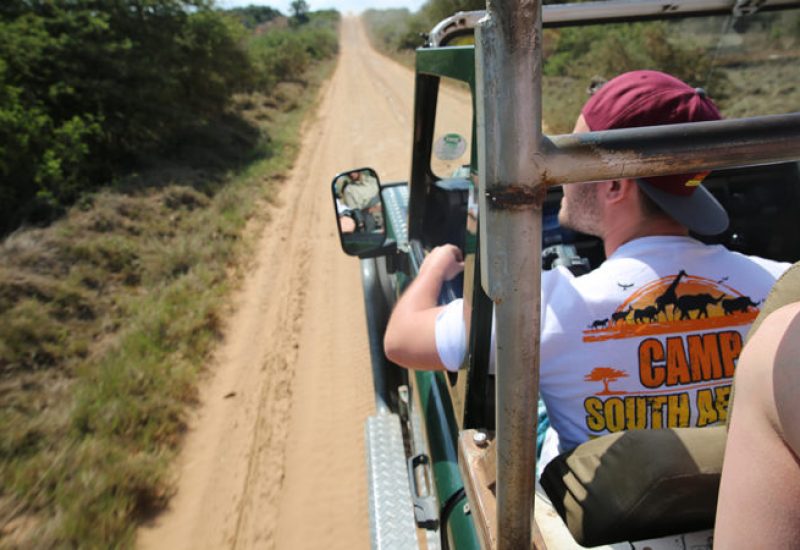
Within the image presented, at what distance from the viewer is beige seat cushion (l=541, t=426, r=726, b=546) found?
2.29 feet

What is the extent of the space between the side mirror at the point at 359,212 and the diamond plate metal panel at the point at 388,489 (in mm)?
866

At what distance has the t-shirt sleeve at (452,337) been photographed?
1.06 m

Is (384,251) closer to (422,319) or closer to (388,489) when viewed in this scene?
(388,489)

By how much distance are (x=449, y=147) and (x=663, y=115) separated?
2.89 ft

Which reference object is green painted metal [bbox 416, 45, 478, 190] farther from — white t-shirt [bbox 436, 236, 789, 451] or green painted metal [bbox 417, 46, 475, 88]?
white t-shirt [bbox 436, 236, 789, 451]

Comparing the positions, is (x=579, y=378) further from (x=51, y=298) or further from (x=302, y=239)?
(x=302, y=239)

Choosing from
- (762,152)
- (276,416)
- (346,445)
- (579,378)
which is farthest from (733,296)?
(276,416)

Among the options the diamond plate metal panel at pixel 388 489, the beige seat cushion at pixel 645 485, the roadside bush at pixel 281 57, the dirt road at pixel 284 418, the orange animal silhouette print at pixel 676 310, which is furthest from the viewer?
the roadside bush at pixel 281 57

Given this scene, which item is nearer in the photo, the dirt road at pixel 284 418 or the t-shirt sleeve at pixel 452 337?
the t-shirt sleeve at pixel 452 337

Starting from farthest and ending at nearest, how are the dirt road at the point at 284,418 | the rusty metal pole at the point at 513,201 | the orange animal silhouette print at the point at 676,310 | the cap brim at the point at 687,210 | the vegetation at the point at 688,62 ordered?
the vegetation at the point at 688,62 → the dirt road at the point at 284,418 → the cap brim at the point at 687,210 → the orange animal silhouette print at the point at 676,310 → the rusty metal pole at the point at 513,201

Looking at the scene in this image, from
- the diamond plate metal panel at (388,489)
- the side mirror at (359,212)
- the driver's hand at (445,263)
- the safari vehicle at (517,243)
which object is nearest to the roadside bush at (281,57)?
the side mirror at (359,212)

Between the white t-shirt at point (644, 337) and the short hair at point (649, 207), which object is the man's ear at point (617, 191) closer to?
the short hair at point (649, 207)

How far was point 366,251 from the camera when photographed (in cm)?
227

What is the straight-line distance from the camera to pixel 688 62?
35.5 ft
